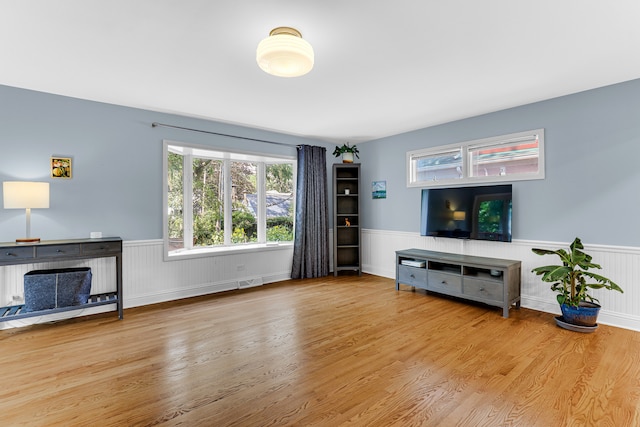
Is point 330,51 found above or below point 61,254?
above

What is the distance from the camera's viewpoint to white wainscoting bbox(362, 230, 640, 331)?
9.86 feet

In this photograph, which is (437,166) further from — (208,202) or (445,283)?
(208,202)

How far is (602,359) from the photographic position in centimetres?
242

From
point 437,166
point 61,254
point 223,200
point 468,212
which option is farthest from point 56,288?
point 437,166

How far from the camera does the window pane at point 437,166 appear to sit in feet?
14.4

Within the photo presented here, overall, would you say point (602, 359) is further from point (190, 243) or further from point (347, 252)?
point (190, 243)

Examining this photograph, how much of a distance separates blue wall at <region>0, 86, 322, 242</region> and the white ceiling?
0.22 metres

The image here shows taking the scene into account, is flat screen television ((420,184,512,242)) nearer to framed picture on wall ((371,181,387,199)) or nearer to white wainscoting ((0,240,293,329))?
framed picture on wall ((371,181,387,199))

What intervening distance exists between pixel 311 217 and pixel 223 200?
4.87ft

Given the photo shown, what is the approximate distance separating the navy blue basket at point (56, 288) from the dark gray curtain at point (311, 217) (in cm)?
284

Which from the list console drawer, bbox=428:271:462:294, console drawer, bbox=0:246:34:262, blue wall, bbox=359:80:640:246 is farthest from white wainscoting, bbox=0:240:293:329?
blue wall, bbox=359:80:640:246

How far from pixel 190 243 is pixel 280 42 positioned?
3339 mm

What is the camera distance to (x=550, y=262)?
3.49 meters

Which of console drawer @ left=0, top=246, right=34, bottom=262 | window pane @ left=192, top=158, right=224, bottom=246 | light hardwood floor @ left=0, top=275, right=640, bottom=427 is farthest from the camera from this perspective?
window pane @ left=192, top=158, right=224, bottom=246
